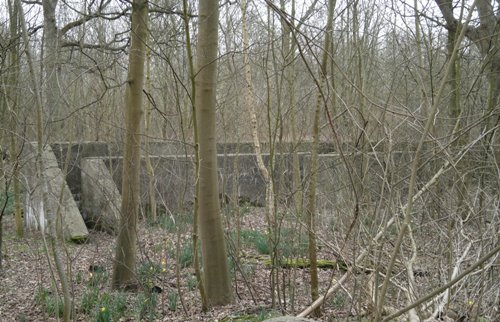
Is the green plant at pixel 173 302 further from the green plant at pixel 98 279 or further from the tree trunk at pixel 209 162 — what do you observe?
the green plant at pixel 98 279

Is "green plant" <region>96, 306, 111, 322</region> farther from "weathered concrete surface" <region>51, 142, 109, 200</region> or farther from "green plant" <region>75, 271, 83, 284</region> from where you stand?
"weathered concrete surface" <region>51, 142, 109, 200</region>

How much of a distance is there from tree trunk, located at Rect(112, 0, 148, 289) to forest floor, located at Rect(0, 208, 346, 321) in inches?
6.6

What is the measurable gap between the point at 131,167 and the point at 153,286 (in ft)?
4.62

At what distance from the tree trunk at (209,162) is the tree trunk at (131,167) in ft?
3.64

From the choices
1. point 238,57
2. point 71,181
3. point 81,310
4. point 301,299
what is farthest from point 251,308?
point 71,181

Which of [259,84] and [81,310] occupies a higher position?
[259,84]

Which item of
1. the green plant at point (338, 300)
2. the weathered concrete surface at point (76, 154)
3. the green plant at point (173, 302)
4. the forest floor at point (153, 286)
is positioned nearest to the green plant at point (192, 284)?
the forest floor at point (153, 286)

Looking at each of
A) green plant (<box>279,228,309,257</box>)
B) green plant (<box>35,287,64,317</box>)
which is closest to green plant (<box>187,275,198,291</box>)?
green plant (<box>279,228,309,257</box>)

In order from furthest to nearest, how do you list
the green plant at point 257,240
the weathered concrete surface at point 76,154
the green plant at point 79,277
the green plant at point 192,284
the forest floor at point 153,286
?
the weathered concrete surface at point 76,154 < the green plant at point 257,240 < the green plant at point 79,277 < the green plant at point 192,284 < the forest floor at point 153,286

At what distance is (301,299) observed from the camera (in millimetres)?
6215

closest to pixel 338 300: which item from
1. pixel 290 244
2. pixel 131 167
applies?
pixel 290 244

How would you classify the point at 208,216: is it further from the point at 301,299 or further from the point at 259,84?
the point at 259,84

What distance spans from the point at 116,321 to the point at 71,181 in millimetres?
6675

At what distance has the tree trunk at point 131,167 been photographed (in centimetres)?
646
